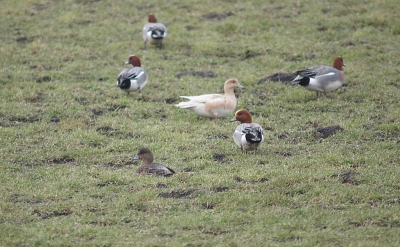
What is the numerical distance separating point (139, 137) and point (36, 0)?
32.9 feet

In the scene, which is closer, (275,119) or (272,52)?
(275,119)

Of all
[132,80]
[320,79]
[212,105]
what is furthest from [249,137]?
[132,80]

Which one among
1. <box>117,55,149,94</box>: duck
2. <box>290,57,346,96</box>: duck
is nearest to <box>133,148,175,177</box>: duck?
<box>117,55,149,94</box>: duck

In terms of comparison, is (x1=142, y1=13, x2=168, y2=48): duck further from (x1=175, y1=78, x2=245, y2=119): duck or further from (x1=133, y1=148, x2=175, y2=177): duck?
(x1=133, y1=148, x2=175, y2=177): duck

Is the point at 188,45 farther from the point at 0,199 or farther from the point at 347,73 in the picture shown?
the point at 0,199

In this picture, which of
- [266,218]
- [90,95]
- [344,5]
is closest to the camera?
[266,218]

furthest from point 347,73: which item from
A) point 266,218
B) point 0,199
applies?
point 0,199

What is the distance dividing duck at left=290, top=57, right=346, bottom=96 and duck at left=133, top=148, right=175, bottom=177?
4.29 metres

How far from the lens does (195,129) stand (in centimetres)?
980

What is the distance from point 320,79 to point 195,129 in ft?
9.08

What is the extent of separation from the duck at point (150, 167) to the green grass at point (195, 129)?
6.2 inches

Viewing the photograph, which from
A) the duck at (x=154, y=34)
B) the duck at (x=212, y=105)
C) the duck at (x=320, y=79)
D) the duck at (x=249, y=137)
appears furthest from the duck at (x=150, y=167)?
the duck at (x=154, y=34)

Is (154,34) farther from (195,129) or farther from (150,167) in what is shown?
(150,167)

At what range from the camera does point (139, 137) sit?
30.6ft
